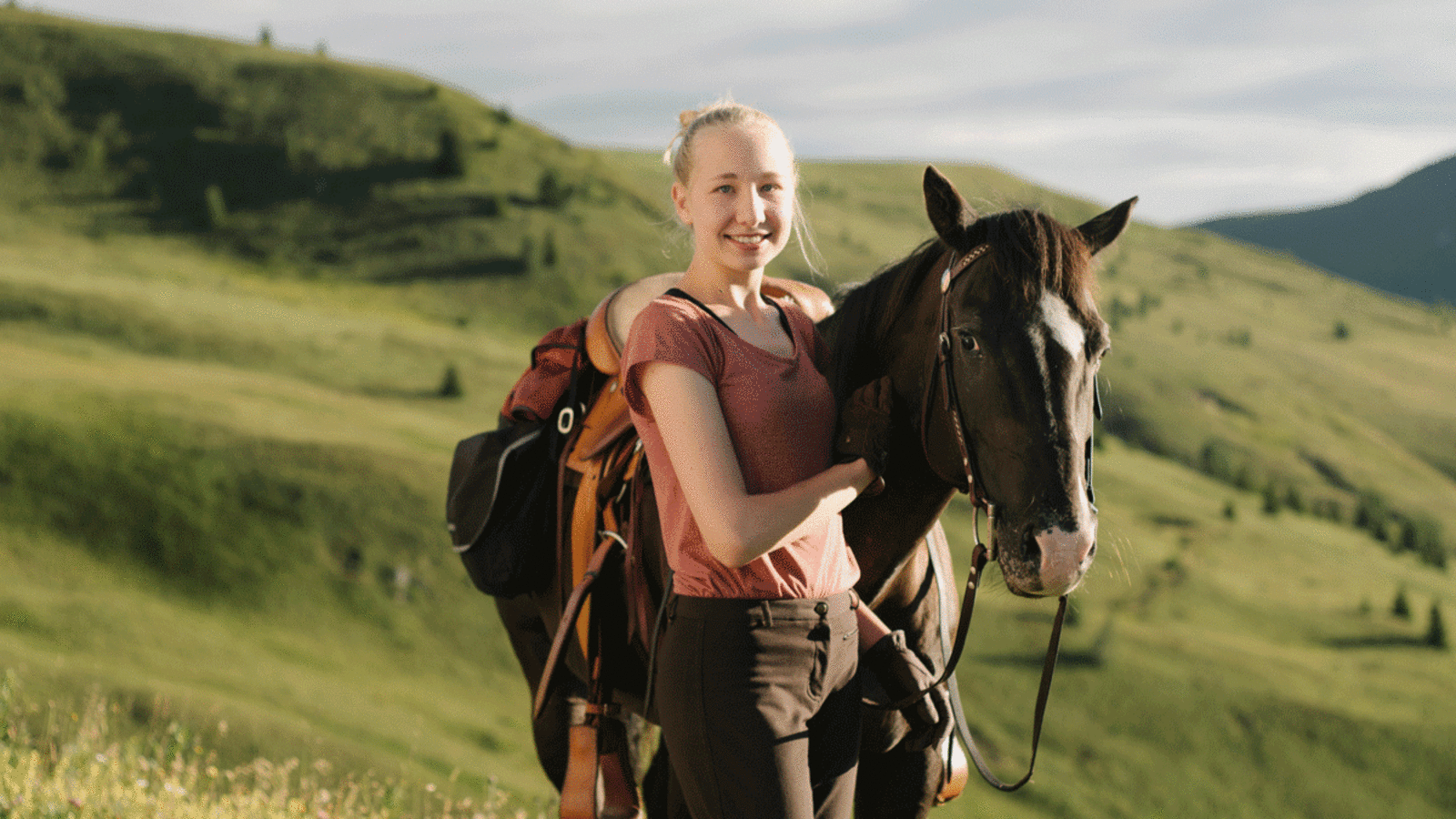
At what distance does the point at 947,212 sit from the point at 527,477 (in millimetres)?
3083

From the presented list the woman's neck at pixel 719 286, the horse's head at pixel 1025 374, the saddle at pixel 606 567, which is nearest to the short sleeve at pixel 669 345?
the woman's neck at pixel 719 286

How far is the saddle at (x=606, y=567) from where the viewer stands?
13.0ft

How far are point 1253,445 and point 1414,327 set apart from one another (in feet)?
216

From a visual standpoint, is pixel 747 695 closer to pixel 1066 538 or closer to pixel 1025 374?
pixel 1066 538

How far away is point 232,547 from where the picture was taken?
28797 millimetres

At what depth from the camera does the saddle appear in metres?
3.96

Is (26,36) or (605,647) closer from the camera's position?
(605,647)

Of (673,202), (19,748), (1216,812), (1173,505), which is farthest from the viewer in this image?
(1173,505)

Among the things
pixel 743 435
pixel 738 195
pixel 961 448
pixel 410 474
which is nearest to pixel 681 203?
pixel 738 195

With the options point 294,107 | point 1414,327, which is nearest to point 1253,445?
point 1414,327

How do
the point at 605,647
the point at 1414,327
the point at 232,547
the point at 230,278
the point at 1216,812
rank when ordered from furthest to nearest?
the point at 1414,327
the point at 230,278
the point at 1216,812
the point at 232,547
the point at 605,647

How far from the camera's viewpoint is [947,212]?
288 centimetres

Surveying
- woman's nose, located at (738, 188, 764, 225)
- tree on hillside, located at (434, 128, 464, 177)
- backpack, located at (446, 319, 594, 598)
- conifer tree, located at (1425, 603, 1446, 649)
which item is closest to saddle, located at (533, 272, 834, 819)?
backpack, located at (446, 319, 594, 598)

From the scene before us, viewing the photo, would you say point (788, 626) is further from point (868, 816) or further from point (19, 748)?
point (19, 748)
